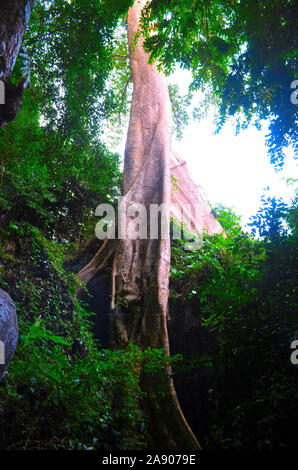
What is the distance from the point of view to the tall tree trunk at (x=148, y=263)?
11.5 ft

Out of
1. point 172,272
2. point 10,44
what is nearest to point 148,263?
point 172,272

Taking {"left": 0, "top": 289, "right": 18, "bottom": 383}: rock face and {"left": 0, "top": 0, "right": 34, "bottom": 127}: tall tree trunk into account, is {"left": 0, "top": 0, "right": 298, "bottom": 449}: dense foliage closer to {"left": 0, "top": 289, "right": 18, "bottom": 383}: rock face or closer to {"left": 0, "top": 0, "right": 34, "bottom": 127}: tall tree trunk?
{"left": 0, "top": 0, "right": 34, "bottom": 127}: tall tree trunk

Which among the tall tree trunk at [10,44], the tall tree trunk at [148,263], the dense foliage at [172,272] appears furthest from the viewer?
the tall tree trunk at [148,263]

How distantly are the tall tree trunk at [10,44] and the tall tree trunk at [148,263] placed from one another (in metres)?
2.64

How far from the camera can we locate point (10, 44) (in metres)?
2.21

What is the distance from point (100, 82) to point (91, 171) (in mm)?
2250

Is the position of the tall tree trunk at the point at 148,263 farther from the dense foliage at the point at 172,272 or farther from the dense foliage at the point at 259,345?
the dense foliage at the point at 259,345

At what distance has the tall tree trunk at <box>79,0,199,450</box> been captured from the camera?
3514 mm

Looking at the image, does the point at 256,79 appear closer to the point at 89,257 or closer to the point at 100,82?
the point at 100,82

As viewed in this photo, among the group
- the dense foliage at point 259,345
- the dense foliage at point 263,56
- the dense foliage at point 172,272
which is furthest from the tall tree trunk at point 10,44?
the dense foliage at point 259,345

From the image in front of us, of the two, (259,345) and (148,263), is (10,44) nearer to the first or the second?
(259,345)

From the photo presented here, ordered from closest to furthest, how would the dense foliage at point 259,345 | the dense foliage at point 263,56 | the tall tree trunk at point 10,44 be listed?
1. the dense foliage at point 259,345
2. the tall tree trunk at point 10,44
3. the dense foliage at point 263,56

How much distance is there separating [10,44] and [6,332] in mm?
2190
